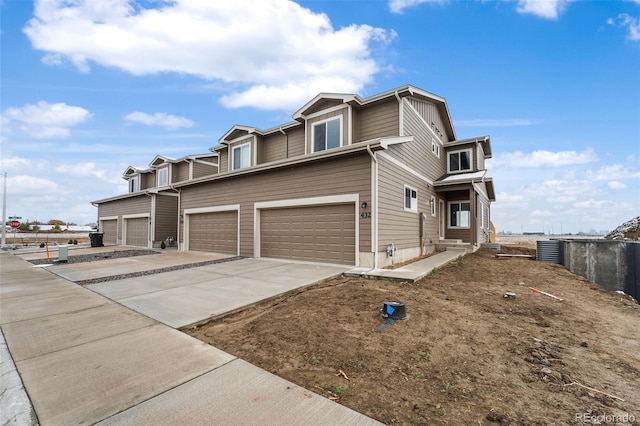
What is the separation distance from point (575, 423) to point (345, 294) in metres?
3.76

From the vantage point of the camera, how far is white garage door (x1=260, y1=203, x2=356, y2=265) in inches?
355

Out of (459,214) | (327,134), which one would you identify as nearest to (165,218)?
(327,134)

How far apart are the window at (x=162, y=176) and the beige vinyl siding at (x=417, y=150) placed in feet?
59.1

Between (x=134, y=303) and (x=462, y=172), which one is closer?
(x=134, y=303)

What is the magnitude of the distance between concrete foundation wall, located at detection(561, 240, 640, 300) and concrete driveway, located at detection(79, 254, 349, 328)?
815 cm

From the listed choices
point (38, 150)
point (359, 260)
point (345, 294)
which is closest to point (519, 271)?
point (359, 260)

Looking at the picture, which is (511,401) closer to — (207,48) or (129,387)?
(129,387)

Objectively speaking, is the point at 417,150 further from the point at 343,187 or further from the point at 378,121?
the point at 343,187

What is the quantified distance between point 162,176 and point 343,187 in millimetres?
18122

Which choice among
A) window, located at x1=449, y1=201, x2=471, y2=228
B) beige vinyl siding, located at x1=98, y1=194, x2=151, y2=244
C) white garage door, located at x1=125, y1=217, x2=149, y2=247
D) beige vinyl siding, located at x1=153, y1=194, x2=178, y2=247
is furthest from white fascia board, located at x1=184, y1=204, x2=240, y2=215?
window, located at x1=449, y1=201, x2=471, y2=228

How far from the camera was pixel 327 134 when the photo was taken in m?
12.0

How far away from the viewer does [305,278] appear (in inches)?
279

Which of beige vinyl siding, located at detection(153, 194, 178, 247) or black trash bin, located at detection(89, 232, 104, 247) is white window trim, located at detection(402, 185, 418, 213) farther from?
black trash bin, located at detection(89, 232, 104, 247)

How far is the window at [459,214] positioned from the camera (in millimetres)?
15500
